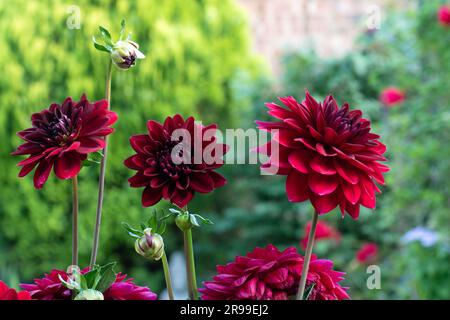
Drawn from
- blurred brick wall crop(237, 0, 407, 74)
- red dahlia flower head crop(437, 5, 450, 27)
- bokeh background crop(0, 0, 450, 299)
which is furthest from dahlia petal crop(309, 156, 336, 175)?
blurred brick wall crop(237, 0, 407, 74)

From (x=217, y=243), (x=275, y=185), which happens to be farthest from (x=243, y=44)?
(x=217, y=243)

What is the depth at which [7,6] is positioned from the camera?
3072mm

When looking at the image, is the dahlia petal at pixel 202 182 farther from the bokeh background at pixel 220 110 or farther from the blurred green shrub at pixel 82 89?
the blurred green shrub at pixel 82 89

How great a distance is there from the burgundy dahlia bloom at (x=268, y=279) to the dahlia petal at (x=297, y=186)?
0.20 ft

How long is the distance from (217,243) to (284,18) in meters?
1.53

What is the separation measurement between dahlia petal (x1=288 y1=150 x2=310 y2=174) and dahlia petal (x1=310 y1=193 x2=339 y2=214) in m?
0.02

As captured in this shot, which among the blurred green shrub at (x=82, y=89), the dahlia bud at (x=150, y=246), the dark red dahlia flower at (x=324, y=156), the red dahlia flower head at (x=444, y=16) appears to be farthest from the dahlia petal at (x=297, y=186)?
the blurred green shrub at (x=82, y=89)

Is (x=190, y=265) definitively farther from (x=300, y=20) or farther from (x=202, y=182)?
(x=300, y=20)

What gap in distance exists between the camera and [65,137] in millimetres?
523

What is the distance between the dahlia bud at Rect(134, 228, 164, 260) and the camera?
1.69 ft

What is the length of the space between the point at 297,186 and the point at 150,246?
0.39ft

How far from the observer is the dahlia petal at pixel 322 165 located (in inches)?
18.7

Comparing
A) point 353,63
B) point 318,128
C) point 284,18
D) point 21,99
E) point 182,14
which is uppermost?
point 284,18

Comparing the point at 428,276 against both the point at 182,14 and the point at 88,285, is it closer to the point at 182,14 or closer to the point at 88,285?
the point at 182,14
